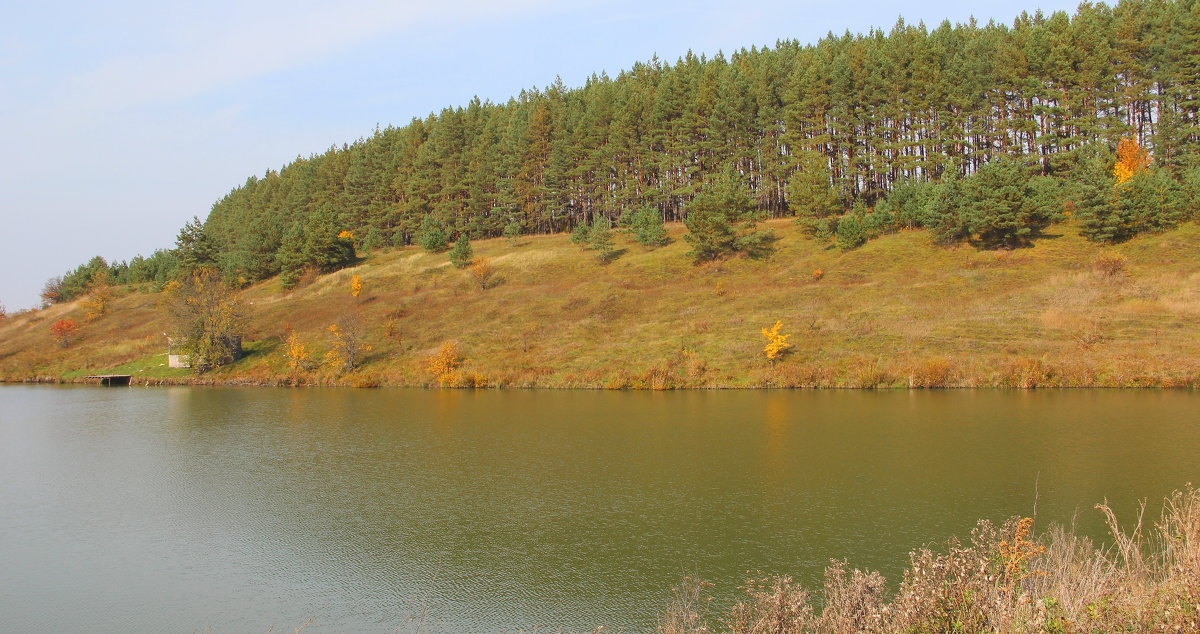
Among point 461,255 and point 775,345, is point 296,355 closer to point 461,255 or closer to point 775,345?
point 461,255

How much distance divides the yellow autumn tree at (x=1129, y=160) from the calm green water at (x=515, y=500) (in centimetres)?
3678

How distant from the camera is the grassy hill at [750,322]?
46.2 metres

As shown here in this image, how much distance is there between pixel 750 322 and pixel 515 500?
128 ft

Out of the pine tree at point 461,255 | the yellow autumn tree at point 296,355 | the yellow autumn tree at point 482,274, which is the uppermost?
the pine tree at point 461,255

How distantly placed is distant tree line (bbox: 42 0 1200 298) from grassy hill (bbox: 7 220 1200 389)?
4.79 m

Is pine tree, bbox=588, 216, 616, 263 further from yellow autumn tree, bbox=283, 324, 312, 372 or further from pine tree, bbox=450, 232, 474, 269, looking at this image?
yellow autumn tree, bbox=283, 324, 312, 372

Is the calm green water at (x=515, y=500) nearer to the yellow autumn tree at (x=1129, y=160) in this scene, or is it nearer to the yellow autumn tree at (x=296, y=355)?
the yellow autumn tree at (x=296, y=355)

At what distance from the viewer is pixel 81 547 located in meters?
18.7

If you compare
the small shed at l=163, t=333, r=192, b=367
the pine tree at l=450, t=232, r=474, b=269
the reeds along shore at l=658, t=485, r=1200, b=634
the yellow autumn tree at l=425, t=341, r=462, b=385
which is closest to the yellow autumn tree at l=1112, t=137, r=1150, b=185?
the yellow autumn tree at l=425, t=341, r=462, b=385

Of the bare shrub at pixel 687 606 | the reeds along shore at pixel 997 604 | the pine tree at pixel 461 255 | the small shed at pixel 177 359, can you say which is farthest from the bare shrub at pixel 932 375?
the small shed at pixel 177 359

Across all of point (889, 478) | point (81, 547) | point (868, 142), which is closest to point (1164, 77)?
point (868, 142)

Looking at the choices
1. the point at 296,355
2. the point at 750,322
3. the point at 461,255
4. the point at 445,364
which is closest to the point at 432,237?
the point at 461,255

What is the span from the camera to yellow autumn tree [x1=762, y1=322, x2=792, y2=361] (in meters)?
49.9

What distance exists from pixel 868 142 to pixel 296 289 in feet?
244
